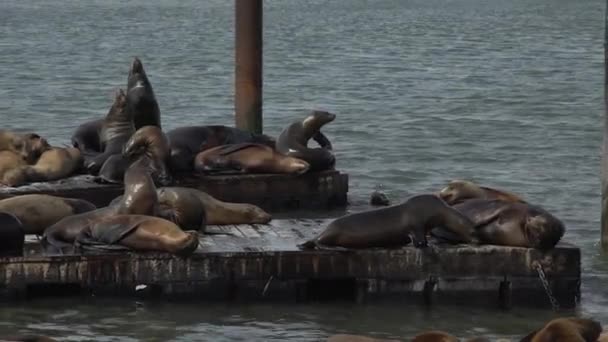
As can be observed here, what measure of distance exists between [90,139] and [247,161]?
1332 millimetres

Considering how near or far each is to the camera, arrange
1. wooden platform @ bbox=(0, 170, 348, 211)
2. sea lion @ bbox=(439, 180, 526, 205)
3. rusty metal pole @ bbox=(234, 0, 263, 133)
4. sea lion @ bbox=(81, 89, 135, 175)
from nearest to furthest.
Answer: sea lion @ bbox=(439, 180, 526, 205) → wooden platform @ bbox=(0, 170, 348, 211) → sea lion @ bbox=(81, 89, 135, 175) → rusty metal pole @ bbox=(234, 0, 263, 133)

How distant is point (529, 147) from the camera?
19.5 metres

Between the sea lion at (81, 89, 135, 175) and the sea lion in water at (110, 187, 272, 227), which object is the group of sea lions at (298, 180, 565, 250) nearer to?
the sea lion in water at (110, 187, 272, 227)

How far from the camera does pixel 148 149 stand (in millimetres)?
12359

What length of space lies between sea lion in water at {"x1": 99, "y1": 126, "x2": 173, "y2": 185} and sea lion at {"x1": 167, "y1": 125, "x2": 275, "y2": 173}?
27 cm

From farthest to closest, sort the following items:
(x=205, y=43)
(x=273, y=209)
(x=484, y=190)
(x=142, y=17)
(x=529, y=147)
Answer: (x=142, y=17) < (x=205, y=43) < (x=529, y=147) < (x=273, y=209) < (x=484, y=190)

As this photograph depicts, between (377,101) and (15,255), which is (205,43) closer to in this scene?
(377,101)

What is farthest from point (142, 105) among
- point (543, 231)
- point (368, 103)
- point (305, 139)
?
point (368, 103)

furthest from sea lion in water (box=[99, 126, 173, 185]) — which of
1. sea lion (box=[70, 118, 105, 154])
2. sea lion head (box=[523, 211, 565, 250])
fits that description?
sea lion head (box=[523, 211, 565, 250])

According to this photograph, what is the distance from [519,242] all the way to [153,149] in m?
3.19

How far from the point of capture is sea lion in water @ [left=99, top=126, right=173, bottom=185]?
12.3 meters

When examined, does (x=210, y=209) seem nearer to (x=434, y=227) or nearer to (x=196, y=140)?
(x=434, y=227)

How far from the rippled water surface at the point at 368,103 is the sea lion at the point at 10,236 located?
1.07 feet

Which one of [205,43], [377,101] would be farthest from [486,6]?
[377,101]
